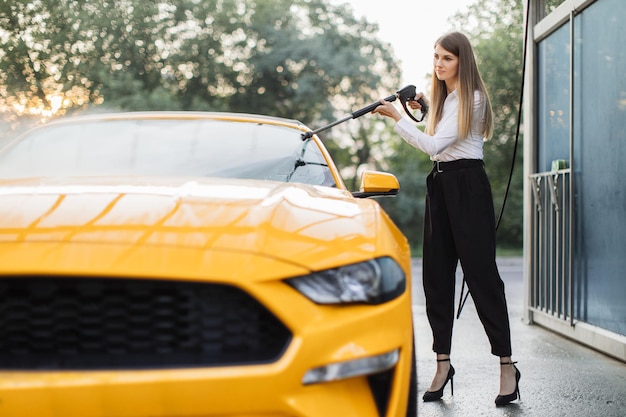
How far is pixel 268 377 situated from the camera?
174 cm

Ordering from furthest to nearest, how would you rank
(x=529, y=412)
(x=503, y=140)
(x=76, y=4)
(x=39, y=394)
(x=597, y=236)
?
1. (x=503, y=140)
2. (x=76, y=4)
3. (x=597, y=236)
4. (x=529, y=412)
5. (x=39, y=394)

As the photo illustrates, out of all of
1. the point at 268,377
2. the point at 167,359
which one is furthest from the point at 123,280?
the point at 268,377

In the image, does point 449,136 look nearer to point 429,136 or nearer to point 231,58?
point 429,136

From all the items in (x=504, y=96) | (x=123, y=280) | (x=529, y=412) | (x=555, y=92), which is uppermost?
(x=504, y=96)

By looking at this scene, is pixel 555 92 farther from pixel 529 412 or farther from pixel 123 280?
pixel 123 280

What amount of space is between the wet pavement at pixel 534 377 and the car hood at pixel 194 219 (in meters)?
1.69

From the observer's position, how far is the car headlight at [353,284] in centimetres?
186

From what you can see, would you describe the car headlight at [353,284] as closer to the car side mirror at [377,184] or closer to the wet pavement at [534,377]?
the car side mirror at [377,184]

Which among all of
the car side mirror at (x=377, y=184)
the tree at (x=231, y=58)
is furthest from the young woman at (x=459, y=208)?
the tree at (x=231, y=58)

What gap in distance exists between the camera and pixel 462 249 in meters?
3.67

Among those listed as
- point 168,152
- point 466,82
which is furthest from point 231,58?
point 168,152

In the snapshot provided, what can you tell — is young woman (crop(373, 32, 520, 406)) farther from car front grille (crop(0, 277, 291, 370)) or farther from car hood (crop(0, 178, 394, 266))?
car front grille (crop(0, 277, 291, 370))

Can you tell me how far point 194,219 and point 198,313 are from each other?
11.4 inches

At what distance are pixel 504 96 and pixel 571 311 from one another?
63.2ft
